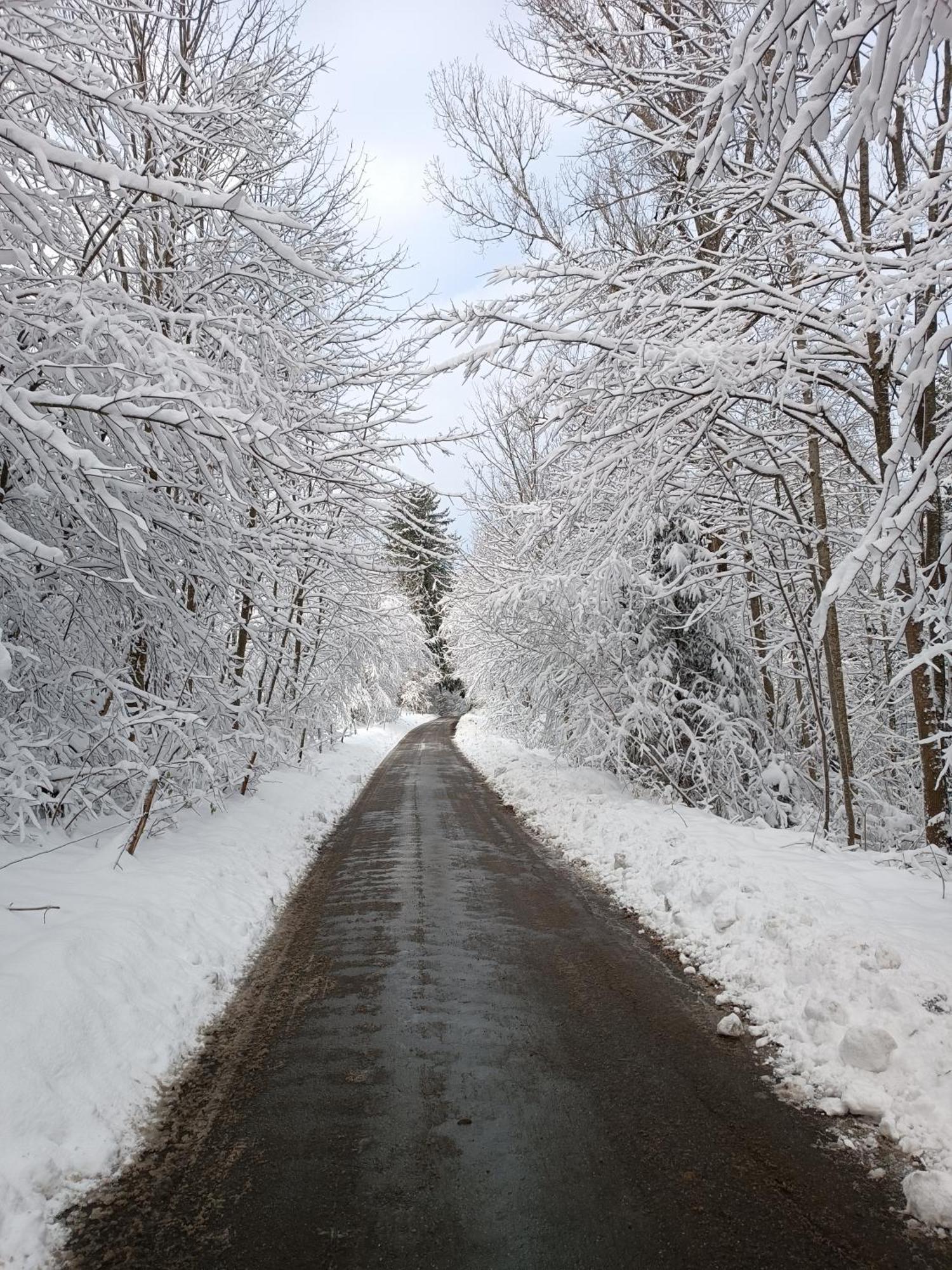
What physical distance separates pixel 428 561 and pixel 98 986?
406cm

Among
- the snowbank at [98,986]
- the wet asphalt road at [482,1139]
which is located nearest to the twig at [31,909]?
the snowbank at [98,986]

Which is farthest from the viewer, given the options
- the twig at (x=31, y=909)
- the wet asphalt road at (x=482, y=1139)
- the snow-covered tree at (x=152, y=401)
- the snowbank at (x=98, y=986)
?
the twig at (x=31, y=909)

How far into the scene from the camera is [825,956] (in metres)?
4.54

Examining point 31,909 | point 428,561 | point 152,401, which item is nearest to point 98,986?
point 31,909

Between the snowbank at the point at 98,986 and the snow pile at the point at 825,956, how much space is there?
3220 millimetres

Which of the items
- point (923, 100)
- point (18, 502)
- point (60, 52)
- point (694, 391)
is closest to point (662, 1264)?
point (694, 391)

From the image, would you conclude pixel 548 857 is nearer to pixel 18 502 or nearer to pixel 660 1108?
pixel 660 1108

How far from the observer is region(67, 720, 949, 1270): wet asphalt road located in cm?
264

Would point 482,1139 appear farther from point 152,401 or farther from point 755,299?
point 755,299

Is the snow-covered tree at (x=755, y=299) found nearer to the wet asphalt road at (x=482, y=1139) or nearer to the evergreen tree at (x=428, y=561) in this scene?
the evergreen tree at (x=428, y=561)

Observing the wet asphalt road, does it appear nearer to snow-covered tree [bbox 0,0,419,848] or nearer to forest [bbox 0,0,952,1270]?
forest [bbox 0,0,952,1270]

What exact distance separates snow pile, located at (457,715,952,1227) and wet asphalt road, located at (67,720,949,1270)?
0.26 meters

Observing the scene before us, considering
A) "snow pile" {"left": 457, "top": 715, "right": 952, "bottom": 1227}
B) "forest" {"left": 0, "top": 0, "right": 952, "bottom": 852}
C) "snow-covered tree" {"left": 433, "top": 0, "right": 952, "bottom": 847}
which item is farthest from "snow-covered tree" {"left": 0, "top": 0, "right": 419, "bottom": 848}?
"snow pile" {"left": 457, "top": 715, "right": 952, "bottom": 1227}

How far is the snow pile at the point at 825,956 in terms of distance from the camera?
3.44 metres
